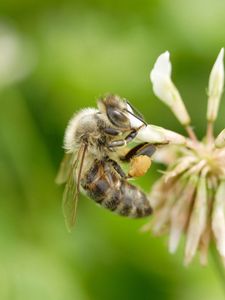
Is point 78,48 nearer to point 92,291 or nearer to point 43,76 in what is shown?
point 43,76

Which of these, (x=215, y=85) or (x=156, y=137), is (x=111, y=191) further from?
(x=215, y=85)

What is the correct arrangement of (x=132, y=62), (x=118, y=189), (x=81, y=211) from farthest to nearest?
1. (x=132, y=62)
2. (x=81, y=211)
3. (x=118, y=189)

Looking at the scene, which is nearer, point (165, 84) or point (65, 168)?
point (165, 84)

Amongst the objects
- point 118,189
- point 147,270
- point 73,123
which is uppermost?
point 73,123

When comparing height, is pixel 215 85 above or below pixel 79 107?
above

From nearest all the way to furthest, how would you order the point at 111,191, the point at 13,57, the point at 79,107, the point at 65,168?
the point at 111,191 < the point at 65,168 < the point at 79,107 < the point at 13,57

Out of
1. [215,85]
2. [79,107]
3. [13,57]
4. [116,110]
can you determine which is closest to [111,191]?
[116,110]

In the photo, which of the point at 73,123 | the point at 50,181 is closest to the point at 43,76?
the point at 50,181
